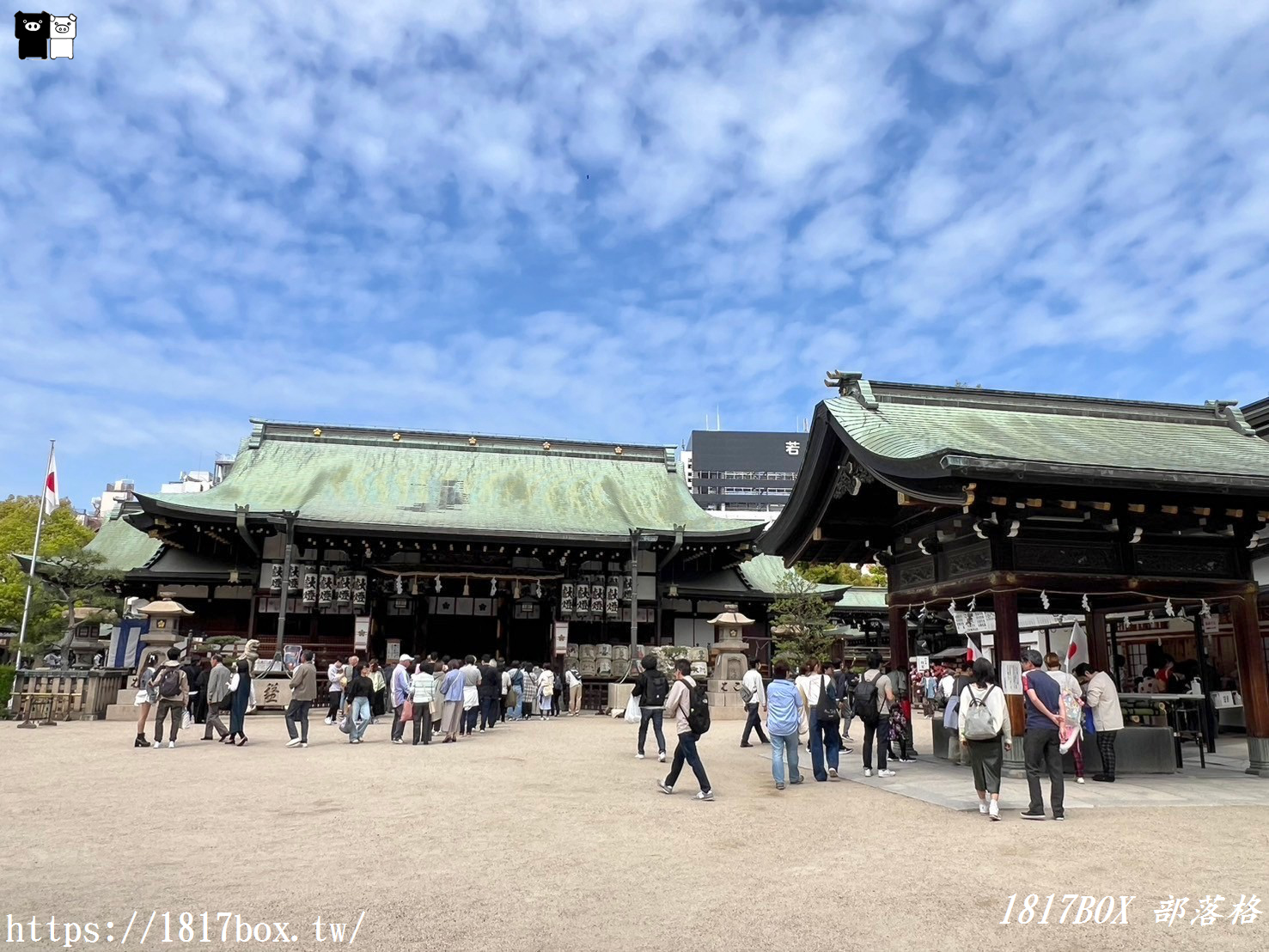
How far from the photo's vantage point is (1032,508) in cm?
1141

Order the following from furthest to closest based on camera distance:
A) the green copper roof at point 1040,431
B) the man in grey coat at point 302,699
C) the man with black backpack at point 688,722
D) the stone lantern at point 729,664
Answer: the stone lantern at point 729,664
the man in grey coat at point 302,699
the green copper roof at point 1040,431
the man with black backpack at point 688,722

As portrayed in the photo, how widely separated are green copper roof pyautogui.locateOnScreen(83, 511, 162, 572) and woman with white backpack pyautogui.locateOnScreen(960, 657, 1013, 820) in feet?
84.0

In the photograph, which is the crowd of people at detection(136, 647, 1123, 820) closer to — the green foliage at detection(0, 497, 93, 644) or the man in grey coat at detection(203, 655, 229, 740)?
the man in grey coat at detection(203, 655, 229, 740)

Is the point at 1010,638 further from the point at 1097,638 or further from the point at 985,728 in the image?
the point at 1097,638

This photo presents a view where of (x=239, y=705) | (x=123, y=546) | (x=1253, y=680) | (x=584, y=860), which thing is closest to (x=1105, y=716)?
(x=1253, y=680)

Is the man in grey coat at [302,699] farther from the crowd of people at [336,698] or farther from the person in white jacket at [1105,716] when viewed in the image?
the person in white jacket at [1105,716]

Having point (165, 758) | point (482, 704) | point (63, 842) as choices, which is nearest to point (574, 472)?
point (482, 704)

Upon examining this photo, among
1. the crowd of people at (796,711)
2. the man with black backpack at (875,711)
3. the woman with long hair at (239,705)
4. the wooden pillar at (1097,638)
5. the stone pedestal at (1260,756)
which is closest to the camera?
the crowd of people at (796,711)

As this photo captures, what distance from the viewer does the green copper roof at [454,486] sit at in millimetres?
25828

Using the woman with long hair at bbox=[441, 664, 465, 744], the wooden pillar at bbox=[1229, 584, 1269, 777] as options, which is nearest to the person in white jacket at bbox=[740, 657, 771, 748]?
the woman with long hair at bbox=[441, 664, 465, 744]

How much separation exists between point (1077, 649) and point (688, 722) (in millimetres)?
10286

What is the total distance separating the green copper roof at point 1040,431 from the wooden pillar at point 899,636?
3.37 metres

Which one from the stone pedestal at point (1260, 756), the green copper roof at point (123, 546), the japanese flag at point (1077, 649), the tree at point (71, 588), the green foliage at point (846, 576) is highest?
the green foliage at point (846, 576)

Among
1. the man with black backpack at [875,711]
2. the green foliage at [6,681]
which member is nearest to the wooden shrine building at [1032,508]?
the man with black backpack at [875,711]
